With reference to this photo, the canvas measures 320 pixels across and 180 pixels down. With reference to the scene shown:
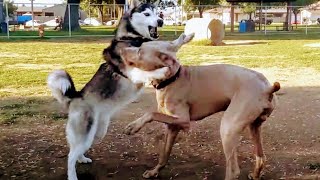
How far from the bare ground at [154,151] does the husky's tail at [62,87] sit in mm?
832

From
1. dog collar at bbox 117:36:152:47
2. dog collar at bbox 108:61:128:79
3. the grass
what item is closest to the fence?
the grass

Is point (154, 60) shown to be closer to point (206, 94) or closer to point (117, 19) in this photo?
point (206, 94)

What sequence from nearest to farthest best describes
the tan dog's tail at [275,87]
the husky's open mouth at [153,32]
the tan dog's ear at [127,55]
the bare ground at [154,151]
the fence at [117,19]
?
the tan dog's tail at [275,87]
the tan dog's ear at [127,55]
the bare ground at [154,151]
the husky's open mouth at [153,32]
the fence at [117,19]

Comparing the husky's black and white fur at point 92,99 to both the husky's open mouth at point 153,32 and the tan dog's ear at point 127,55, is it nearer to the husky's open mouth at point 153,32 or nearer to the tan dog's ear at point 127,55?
the tan dog's ear at point 127,55

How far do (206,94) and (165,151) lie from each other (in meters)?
0.79

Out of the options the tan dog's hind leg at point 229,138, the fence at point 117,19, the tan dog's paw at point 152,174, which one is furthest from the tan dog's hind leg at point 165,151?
the fence at point 117,19

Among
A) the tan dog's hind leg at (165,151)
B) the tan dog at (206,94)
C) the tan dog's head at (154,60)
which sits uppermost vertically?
the tan dog's head at (154,60)

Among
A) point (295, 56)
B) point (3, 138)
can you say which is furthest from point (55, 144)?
point (295, 56)

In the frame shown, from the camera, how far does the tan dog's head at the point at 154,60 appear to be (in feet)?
14.3

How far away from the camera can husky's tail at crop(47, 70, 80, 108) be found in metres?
4.68

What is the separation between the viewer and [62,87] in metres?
4.67

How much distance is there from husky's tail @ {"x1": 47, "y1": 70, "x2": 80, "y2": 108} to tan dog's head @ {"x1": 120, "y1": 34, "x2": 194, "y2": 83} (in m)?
0.63

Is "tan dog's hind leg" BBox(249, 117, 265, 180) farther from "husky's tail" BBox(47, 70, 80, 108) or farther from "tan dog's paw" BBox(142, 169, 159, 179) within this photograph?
"husky's tail" BBox(47, 70, 80, 108)

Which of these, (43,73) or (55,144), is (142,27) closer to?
(55,144)
